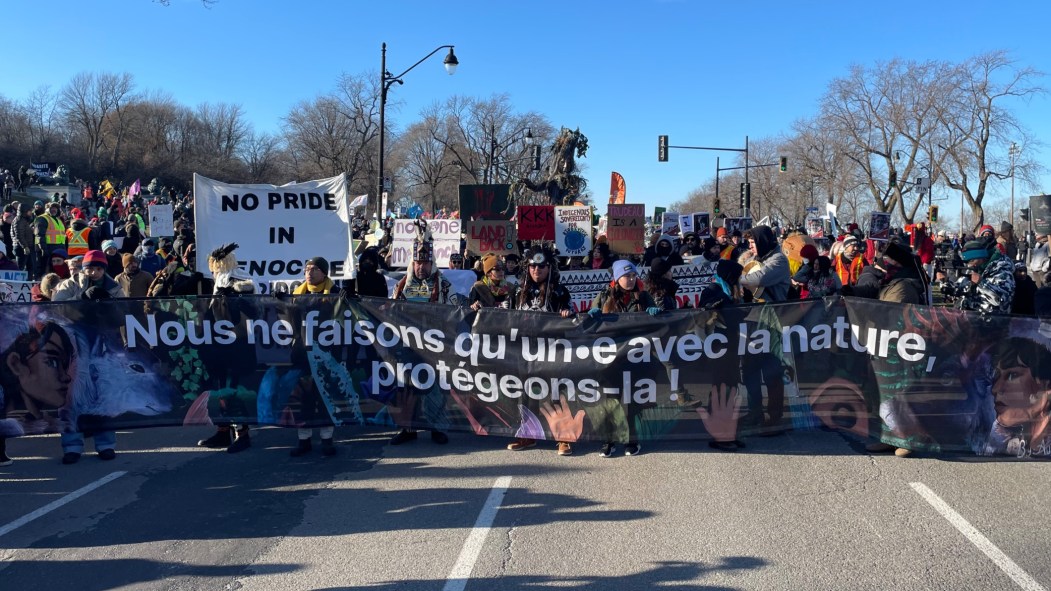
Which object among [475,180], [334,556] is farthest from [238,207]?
[475,180]

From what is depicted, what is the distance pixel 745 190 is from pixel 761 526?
3195cm

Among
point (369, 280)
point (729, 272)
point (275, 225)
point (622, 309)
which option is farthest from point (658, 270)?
point (275, 225)

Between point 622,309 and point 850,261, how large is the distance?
548 cm

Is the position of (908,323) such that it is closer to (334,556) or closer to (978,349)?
(978,349)

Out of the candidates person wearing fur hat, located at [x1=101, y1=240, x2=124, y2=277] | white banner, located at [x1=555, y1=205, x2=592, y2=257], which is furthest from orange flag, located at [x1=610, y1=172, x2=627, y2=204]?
person wearing fur hat, located at [x1=101, y1=240, x2=124, y2=277]

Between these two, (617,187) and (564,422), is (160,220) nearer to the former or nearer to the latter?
(617,187)

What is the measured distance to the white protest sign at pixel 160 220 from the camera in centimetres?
1655

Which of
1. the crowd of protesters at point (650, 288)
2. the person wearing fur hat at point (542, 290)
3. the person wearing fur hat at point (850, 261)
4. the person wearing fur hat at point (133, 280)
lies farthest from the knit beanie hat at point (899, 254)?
the person wearing fur hat at point (133, 280)

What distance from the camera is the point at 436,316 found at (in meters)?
6.37

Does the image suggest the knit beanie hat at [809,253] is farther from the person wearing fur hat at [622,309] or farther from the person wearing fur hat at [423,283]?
the person wearing fur hat at [423,283]

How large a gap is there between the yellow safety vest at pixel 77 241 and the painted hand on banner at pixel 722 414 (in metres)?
14.2

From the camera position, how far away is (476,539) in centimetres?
455

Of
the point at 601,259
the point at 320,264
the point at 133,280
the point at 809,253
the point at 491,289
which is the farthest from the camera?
the point at 601,259

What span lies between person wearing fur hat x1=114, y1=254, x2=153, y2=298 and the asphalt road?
2.30m
